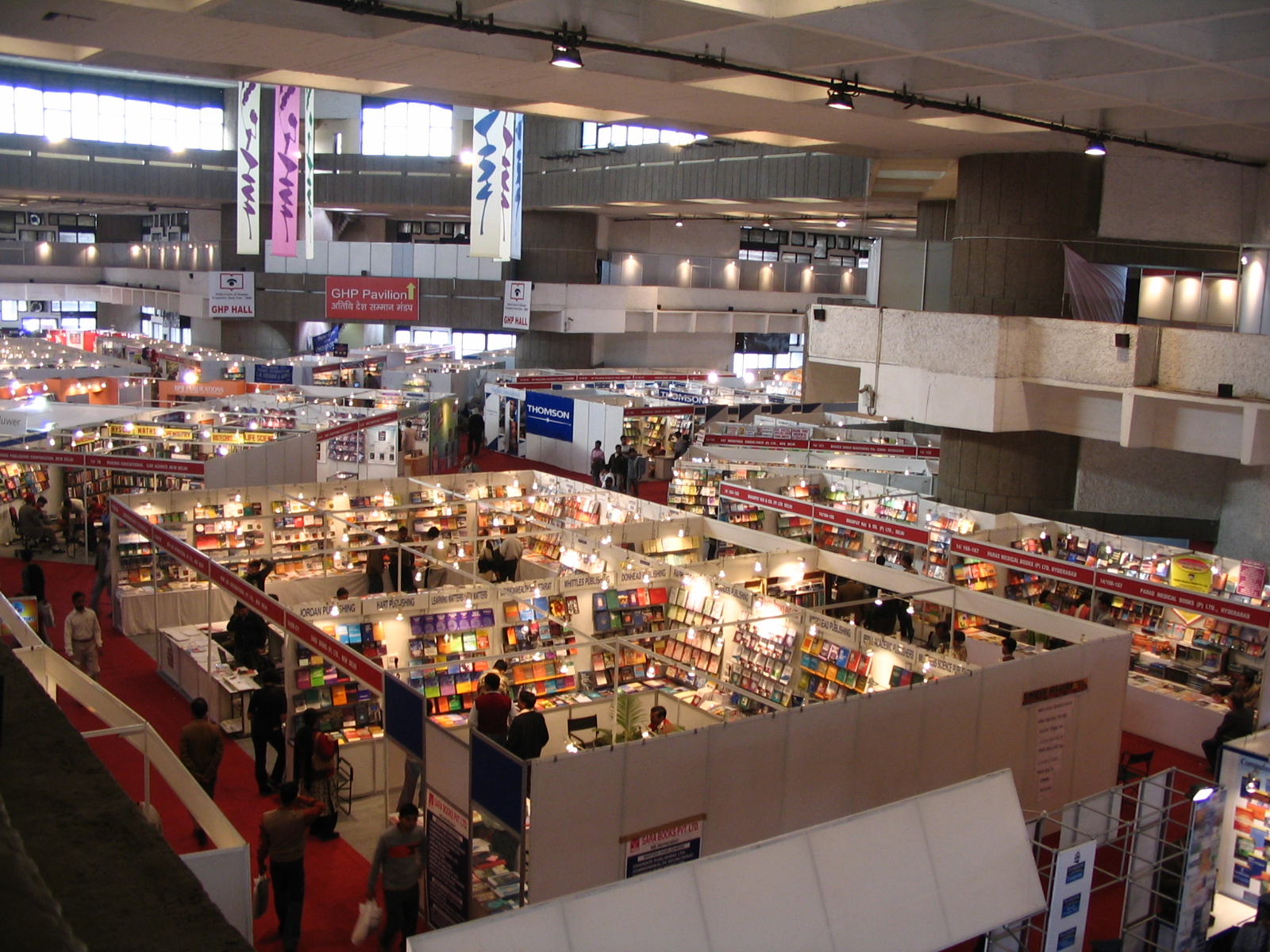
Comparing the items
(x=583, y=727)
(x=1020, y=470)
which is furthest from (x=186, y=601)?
(x=1020, y=470)

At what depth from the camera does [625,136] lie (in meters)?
29.0

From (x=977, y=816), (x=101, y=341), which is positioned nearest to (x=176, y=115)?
(x=101, y=341)

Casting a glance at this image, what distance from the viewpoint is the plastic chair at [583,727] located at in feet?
29.3

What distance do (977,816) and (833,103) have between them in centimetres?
650

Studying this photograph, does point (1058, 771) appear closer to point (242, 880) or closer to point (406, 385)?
point (242, 880)

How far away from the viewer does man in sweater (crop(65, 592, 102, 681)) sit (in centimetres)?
1063

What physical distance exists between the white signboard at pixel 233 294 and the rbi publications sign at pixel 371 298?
7.26 metres

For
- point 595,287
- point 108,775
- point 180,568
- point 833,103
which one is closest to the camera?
point 108,775

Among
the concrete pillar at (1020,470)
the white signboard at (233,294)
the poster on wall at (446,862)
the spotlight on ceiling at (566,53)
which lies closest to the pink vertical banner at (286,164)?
the spotlight on ceiling at (566,53)

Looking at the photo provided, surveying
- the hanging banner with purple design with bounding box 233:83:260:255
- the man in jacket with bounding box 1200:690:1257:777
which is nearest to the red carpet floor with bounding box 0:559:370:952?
the man in jacket with bounding box 1200:690:1257:777

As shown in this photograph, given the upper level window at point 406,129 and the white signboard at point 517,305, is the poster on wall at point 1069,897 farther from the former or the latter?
the upper level window at point 406,129

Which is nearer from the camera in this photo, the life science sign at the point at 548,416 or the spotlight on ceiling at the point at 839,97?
the spotlight on ceiling at the point at 839,97

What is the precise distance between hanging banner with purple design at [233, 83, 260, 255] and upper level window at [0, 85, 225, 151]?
18.2 meters

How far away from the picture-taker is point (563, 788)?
6.49 m
